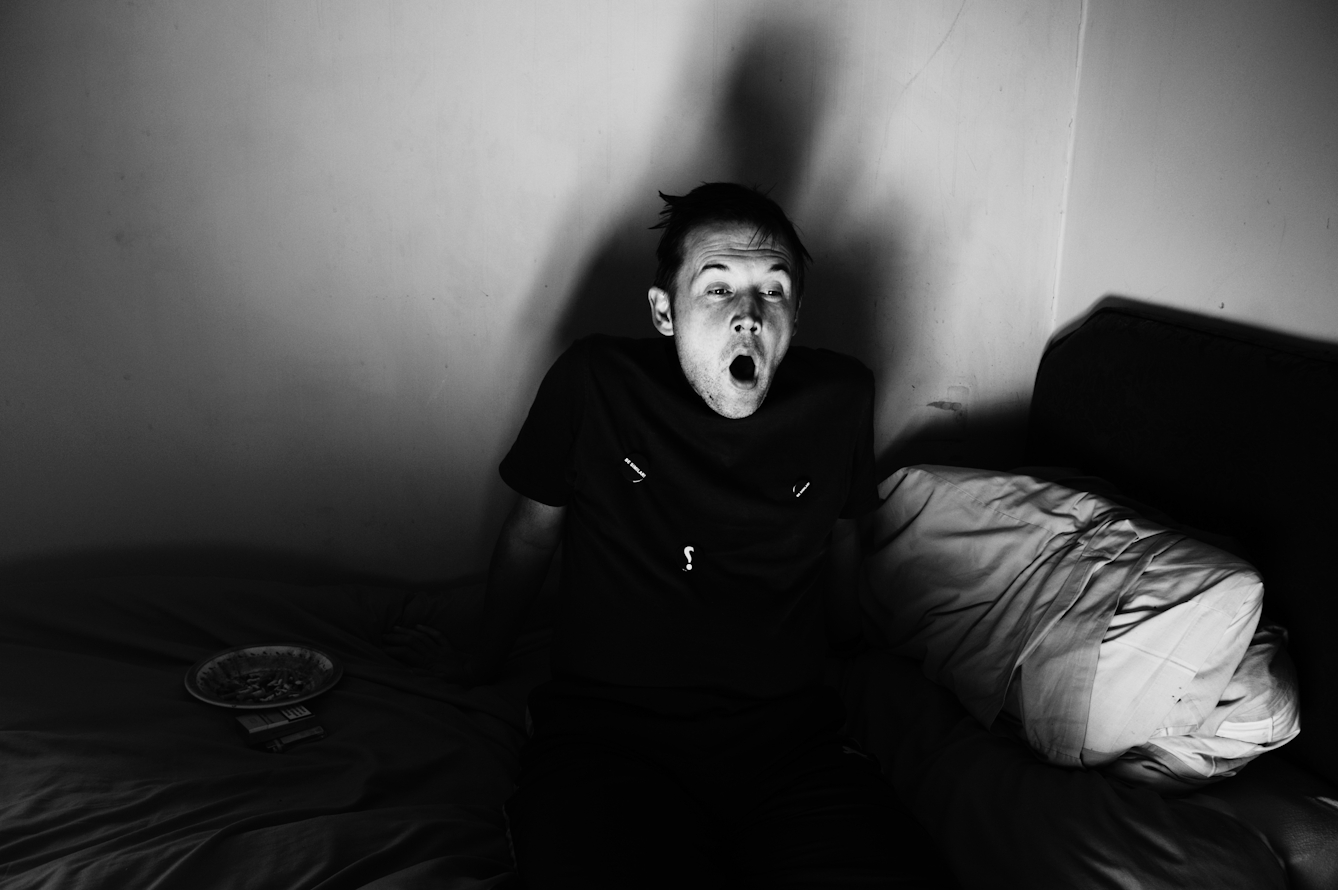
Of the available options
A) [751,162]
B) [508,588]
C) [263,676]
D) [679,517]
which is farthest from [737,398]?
[263,676]

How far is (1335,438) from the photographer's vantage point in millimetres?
1172

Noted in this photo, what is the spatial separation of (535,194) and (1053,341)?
1.15m

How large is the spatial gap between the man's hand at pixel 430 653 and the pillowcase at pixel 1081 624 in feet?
2.45

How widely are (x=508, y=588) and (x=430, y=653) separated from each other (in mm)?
313

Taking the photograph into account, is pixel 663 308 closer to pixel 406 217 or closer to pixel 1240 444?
pixel 406 217

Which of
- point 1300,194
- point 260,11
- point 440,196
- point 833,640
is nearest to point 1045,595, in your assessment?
point 833,640

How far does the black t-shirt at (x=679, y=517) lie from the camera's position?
125cm

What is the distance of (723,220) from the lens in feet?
4.29

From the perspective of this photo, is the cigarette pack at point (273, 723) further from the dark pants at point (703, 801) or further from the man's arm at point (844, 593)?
the man's arm at point (844, 593)

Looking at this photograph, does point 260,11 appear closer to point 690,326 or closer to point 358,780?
point 690,326

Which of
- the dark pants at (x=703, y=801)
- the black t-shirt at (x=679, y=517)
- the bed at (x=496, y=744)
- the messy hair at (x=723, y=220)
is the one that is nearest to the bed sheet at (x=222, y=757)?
the bed at (x=496, y=744)

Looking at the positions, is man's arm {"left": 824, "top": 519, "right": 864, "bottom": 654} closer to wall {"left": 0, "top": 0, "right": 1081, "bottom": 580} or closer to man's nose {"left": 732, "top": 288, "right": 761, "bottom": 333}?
man's nose {"left": 732, "top": 288, "right": 761, "bottom": 333}

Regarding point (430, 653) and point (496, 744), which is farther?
point (430, 653)

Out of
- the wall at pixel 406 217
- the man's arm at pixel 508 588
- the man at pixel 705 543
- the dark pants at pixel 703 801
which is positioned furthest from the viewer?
the wall at pixel 406 217
